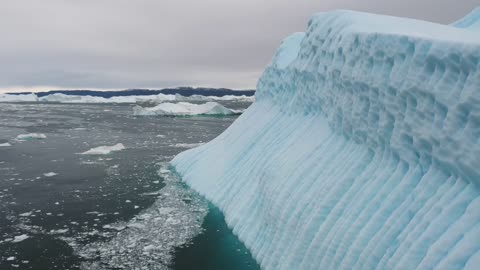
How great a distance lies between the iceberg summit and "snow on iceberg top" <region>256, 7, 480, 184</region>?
0.7 inches

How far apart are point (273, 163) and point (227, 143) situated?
13.9ft

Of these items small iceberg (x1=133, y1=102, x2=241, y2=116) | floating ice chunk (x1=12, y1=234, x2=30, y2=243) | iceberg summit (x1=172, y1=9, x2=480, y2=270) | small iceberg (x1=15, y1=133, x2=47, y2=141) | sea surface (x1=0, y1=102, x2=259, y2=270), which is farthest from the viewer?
small iceberg (x1=133, y1=102, x2=241, y2=116)

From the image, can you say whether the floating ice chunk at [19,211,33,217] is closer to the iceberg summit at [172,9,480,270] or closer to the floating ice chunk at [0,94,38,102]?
the iceberg summit at [172,9,480,270]

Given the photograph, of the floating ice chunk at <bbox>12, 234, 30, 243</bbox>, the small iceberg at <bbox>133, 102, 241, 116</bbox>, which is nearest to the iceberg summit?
the floating ice chunk at <bbox>12, 234, 30, 243</bbox>

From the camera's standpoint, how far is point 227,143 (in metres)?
12.4

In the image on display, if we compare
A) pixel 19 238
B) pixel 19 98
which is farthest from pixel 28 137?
pixel 19 98

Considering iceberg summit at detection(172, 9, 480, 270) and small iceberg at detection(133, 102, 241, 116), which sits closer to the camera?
iceberg summit at detection(172, 9, 480, 270)

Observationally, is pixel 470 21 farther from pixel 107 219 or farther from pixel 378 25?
pixel 107 219

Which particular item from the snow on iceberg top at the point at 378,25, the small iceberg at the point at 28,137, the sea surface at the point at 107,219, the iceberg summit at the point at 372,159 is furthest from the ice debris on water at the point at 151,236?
the small iceberg at the point at 28,137

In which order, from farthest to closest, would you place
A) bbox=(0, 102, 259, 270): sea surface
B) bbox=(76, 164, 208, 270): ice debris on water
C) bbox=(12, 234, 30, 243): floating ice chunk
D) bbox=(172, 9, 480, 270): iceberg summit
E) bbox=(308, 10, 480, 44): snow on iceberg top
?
bbox=(12, 234, 30, 243): floating ice chunk < bbox=(0, 102, 259, 270): sea surface < bbox=(76, 164, 208, 270): ice debris on water < bbox=(308, 10, 480, 44): snow on iceberg top < bbox=(172, 9, 480, 270): iceberg summit

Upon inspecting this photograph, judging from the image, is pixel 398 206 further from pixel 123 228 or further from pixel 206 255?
pixel 123 228

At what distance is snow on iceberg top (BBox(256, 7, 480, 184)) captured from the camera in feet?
14.0

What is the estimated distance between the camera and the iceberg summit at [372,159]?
4.16 metres

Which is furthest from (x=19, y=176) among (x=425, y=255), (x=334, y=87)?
(x=425, y=255)
